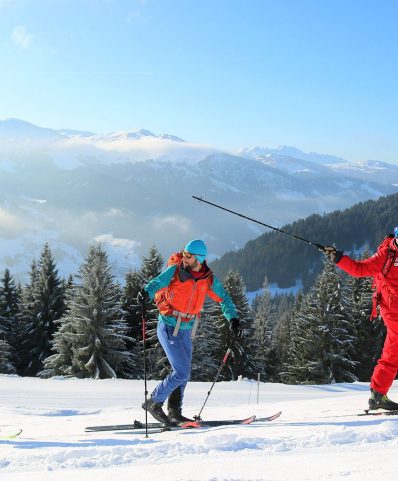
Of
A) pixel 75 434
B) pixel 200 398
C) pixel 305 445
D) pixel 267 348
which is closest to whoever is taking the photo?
pixel 305 445

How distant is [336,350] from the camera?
3478cm

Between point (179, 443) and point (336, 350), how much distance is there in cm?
3144

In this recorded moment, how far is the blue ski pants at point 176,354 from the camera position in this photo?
6.93 meters

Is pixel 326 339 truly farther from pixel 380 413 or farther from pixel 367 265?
pixel 367 265

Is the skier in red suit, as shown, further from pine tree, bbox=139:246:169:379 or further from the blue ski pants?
pine tree, bbox=139:246:169:379

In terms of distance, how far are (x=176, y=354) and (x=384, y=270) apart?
2.89m

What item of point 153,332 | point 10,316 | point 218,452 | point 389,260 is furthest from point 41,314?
point 218,452

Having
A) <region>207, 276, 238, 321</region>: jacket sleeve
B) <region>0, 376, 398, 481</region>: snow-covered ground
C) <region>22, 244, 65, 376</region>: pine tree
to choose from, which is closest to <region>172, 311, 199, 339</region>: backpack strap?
<region>207, 276, 238, 321</region>: jacket sleeve

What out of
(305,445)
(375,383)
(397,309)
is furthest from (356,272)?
(305,445)

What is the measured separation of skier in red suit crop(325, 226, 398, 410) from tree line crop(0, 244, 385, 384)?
24519 mm

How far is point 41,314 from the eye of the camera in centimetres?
3875

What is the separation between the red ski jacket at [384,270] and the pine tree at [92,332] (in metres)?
25.4

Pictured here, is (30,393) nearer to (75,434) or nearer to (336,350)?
(75,434)

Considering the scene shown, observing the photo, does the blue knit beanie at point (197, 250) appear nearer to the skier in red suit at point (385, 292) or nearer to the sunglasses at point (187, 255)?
the sunglasses at point (187, 255)
